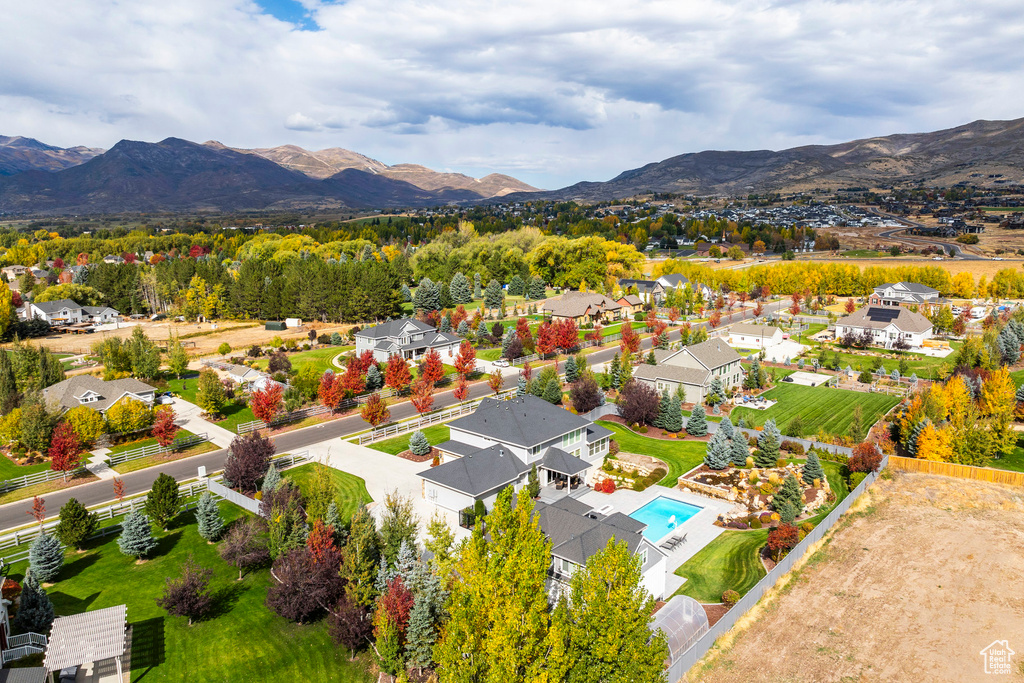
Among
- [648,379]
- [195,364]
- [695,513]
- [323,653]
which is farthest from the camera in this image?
[195,364]

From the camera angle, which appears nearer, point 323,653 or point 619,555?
point 619,555

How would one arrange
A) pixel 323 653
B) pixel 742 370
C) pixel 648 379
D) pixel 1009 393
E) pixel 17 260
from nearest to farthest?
pixel 323 653 < pixel 1009 393 < pixel 648 379 < pixel 742 370 < pixel 17 260

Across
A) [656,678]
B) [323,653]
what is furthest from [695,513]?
[323,653]

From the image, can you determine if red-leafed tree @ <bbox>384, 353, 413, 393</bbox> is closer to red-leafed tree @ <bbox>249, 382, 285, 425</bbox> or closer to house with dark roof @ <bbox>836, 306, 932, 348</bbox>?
red-leafed tree @ <bbox>249, 382, 285, 425</bbox>

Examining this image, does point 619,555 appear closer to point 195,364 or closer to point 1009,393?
point 1009,393

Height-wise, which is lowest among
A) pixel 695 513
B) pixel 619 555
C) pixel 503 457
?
pixel 695 513

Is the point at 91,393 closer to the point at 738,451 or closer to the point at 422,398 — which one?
the point at 422,398
